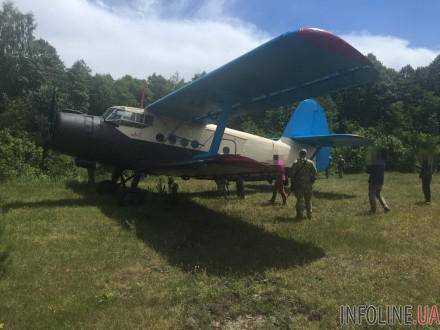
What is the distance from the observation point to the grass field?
4938mm

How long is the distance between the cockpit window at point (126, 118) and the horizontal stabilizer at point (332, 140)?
6.11 metres

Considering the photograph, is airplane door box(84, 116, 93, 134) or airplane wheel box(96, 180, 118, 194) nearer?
airplane door box(84, 116, 93, 134)

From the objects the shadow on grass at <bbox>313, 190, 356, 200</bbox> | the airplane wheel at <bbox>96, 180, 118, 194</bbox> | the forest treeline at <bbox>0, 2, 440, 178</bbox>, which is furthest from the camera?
the forest treeline at <bbox>0, 2, 440, 178</bbox>

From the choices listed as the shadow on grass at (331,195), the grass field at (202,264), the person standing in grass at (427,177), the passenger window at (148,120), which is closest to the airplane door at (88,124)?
the passenger window at (148,120)

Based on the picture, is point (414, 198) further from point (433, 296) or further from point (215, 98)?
point (433, 296)

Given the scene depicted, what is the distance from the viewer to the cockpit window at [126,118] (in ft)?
36.9

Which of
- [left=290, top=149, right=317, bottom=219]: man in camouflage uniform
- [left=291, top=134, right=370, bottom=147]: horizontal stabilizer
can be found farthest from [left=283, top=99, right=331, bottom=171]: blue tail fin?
[left=290, top=149, right=317, bottom=219]: man in camouflage uniform

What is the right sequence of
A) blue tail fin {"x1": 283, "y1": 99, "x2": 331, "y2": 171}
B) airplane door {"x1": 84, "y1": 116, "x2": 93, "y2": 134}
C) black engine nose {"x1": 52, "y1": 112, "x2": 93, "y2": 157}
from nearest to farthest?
black engine nose {"x1": 52, "y1": 112, "x2": 93, "y2": 157}
airplane door {"x1": 84, "y1": 116, "x2": 93, "y2": 134}
blue tail fin {"x1": 283, "y1": 99, "x2": 331, "y2": 171}

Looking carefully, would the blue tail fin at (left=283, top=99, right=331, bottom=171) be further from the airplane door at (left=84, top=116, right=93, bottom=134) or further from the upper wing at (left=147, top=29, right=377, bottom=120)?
the airplane door at (left=84, top=116, right=93, bottom=134)

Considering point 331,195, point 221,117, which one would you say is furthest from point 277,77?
point 331,195

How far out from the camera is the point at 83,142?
10.8 m

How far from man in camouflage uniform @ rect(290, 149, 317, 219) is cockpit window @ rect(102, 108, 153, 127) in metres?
4.34

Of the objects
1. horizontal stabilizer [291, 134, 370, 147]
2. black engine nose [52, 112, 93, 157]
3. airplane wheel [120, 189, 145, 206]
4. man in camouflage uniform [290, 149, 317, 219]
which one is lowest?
airplane wheel [120, 189, 145, 206]

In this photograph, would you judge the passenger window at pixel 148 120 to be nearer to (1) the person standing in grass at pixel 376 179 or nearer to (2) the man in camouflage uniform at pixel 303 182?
(2) the man in camouflage uniform at pixel 303 182
